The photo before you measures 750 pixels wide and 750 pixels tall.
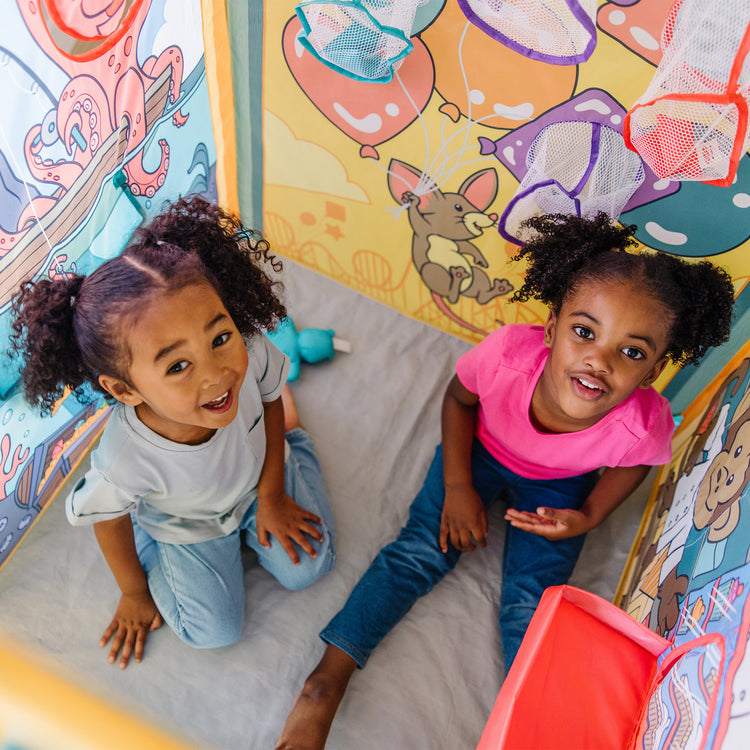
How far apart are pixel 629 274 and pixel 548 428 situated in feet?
0.89

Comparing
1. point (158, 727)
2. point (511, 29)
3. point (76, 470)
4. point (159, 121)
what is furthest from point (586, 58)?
point (76, 470)

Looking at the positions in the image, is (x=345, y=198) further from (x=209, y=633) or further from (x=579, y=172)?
(x=209, y=633)

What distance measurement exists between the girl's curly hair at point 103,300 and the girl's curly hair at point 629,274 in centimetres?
44

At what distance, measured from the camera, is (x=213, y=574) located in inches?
36.0

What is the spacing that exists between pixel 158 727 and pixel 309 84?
37.9 inches

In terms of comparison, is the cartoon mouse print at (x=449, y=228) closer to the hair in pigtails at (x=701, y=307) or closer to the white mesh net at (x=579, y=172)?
the white mesh net at (x=579, y=172)

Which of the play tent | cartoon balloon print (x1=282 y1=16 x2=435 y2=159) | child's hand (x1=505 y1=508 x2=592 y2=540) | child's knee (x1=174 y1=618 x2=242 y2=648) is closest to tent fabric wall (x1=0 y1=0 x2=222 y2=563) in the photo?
the play tent

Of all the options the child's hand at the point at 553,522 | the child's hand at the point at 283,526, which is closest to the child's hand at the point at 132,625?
the child's hand at the point at 283,526

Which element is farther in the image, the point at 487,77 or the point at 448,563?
the point at 448,563

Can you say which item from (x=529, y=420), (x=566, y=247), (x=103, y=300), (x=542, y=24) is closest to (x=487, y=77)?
(x=542, y=24)

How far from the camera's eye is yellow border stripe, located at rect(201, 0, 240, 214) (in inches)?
36.7

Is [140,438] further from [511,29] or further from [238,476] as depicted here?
[511,29]

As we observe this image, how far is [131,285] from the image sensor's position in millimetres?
654

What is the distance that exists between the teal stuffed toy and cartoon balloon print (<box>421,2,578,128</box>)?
0.48 metres
